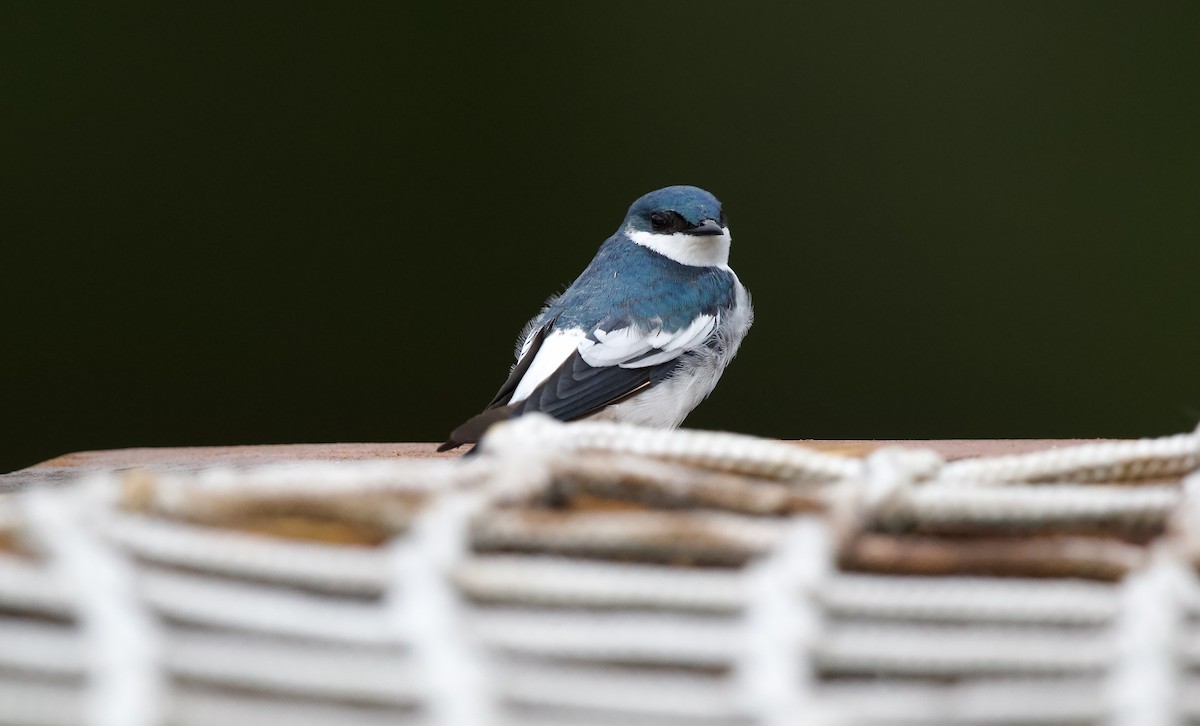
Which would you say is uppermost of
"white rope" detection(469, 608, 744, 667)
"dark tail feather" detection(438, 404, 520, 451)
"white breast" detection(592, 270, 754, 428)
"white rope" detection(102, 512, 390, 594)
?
"white breast" detection(592, 270, 754, 428)

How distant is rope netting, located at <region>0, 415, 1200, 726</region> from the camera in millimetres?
399

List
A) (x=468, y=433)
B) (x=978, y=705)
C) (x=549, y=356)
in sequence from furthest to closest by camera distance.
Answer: (x=549, y=356) → (x=468, y=433) → (x=978, y=705)

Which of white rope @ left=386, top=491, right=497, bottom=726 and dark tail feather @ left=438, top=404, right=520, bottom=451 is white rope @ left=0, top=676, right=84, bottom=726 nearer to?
white rope @ left=386, top=491, right=497, bottom=726

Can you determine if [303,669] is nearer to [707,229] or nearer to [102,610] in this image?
[102,610]

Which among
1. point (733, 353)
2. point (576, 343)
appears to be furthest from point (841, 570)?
point (733, 353)

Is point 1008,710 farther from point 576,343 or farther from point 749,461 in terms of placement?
point 576,343

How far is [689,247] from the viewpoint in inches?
75.2

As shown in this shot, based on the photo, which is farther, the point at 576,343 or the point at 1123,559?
the point at 576,343

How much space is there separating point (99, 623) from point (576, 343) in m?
1.26

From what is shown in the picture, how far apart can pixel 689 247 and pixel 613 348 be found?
1.04 feet

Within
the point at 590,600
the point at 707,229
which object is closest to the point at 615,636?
the point at 590,600

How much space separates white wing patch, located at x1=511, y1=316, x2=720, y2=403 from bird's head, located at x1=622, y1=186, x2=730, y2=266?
0.75 feet

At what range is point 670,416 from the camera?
1.71 m

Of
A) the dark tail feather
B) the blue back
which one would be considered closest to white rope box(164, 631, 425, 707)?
the dark tail feather
